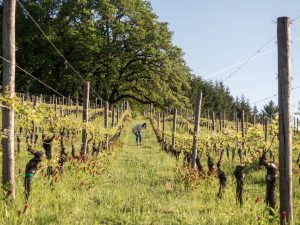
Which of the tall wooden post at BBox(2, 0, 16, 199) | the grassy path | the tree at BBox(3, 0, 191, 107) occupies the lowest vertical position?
the grassy path

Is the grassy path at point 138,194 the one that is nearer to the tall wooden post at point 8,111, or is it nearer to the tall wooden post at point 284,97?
the tall wooden post at point 8,111

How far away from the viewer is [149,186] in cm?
1066

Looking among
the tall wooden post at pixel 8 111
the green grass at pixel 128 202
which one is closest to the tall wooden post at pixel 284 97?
the green grass at pixel 128 202

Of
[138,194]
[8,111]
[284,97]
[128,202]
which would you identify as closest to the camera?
[284,97]

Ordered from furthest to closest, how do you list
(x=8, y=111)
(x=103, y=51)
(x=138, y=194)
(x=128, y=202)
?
(x=103, y=51)
(x=138, y=194)
(x=128, y=202)
(x=8, y=111)

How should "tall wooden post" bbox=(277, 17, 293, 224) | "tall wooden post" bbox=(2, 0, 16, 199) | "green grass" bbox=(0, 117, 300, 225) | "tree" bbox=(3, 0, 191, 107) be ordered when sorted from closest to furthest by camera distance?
"tall wooden post" bbox=(277, 17, 293, 224), "green grass" bbox=(0, 117, 300, 225), "tall wooden post" bbox=(2, 0, 16, 199), "tree" bbox=(3, 0, 191, 107)

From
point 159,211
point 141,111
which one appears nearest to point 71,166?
point 159,211

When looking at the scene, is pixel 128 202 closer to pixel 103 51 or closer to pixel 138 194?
pixel 138 194

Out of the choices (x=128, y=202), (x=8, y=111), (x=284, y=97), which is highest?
(x=284, y=97)

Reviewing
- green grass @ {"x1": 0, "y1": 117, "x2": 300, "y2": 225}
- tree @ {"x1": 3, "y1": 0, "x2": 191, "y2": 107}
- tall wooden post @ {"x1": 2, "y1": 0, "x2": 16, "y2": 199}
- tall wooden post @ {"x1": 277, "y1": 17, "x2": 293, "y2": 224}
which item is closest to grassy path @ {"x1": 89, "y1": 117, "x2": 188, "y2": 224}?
green grass @ {"x1": 0, "y1": 117, "x2": 300, "y2": 225}

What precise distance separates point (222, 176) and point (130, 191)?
2.14 m

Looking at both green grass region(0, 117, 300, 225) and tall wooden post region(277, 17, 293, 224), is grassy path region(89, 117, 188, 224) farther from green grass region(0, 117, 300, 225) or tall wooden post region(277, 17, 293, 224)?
tall wooden post region(277, 17, 293, 224)

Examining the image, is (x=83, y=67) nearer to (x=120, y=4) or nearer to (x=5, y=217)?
(x=120, y=4)

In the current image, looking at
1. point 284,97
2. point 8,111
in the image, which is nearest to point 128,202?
point 8,111
